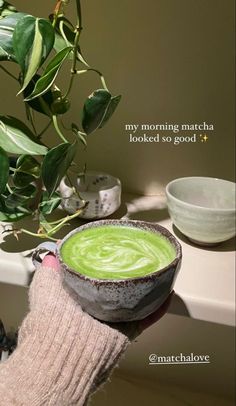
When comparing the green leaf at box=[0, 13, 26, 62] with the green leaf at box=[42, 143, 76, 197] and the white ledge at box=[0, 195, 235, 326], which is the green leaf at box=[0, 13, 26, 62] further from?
the white ledge at box=[0, 195, 235, 326]

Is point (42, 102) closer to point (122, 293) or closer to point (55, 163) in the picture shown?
point (55, 163)

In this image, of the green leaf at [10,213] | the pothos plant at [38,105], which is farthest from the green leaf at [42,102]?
the green leaf at [10,213]

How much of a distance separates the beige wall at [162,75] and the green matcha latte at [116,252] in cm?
20

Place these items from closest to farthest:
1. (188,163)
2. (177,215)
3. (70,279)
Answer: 1. (70,279)
2. (177,215)
3. (188,163)

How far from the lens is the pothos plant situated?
1.33 feet

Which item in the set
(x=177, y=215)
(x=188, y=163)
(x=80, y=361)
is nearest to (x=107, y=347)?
(x=80, y=361)

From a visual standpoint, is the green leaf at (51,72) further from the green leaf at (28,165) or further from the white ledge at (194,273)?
the white ledge at (194,273)

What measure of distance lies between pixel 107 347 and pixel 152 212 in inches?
10.5

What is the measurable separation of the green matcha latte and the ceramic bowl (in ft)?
0.25

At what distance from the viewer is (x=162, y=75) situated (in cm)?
60

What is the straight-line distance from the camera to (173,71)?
589 millimetres

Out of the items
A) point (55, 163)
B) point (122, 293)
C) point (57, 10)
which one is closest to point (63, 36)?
point (57, 10)

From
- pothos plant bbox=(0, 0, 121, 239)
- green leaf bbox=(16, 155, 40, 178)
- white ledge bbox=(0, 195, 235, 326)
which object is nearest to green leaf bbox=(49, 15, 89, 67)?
pothos plant bbox=(0, 0, 121, 239)

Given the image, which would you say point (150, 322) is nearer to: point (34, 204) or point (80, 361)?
point (80, 361)
